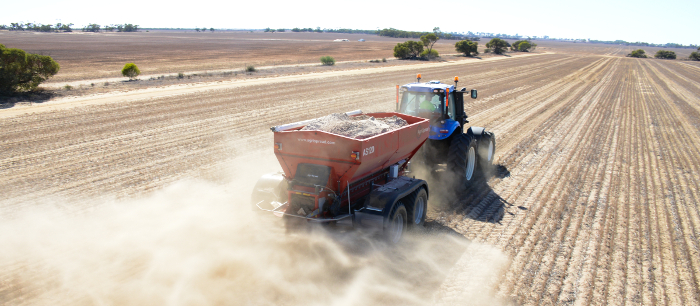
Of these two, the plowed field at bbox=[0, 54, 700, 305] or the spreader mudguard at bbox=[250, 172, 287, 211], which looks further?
the spreader mudguard at bbox=[250, 172, 287, 211]

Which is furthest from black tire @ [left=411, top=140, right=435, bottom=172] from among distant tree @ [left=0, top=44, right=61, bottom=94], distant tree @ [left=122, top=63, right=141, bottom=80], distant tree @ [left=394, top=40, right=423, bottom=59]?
distant tree @ [left=394, top=40, right=423, bottom=59]

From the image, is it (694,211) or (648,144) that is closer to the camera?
(694,211)

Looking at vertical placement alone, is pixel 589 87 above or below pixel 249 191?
above

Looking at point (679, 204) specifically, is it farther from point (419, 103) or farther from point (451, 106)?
point (419, 103)

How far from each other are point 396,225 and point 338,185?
1077 millimetres

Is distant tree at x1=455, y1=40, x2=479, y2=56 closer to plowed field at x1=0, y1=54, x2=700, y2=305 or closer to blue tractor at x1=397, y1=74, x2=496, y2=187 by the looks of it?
plowed field at x1=0, y1=54, x2=700, y2=305

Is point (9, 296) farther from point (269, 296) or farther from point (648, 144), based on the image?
point (648, 144)

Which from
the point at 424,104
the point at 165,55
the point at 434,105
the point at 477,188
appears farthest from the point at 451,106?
the point at 165,55

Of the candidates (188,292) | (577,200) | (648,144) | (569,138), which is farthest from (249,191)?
(648,144)

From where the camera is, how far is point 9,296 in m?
4.91

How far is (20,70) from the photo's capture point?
58.5 ft

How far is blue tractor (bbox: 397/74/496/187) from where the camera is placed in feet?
29.5

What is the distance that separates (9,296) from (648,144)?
1608 centimetres

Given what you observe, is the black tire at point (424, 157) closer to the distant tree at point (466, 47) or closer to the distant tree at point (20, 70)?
the distant tree at point (20, 70)
